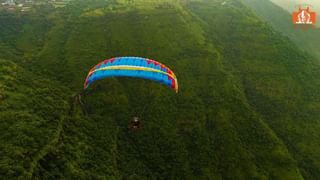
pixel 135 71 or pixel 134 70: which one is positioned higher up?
pixel 134 70

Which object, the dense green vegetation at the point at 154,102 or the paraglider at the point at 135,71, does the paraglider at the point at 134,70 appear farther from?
the dense green vegetation at the point at 154,102

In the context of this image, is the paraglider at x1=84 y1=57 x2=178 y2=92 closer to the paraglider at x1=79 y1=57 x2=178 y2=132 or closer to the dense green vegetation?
the paraglider at x1=79 y1=57 x2=178 y2=132

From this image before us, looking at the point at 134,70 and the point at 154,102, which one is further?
the point at 154,102

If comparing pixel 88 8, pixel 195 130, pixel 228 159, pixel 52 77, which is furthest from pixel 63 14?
pixel 228 159

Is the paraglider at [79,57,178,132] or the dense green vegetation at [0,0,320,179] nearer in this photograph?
the paraglider at [79,57,178,132]

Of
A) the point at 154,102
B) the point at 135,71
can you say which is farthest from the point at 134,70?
the point at 154,102

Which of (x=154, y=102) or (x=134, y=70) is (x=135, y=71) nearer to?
(x=134, y=70)

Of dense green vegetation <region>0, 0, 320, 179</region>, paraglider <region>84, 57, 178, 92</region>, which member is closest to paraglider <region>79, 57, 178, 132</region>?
paraglider <region>84, 57, 178, 92</region>

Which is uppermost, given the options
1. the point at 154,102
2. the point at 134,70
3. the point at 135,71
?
the point at 134,70

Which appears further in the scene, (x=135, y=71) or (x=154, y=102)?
(x=154, y=102)
